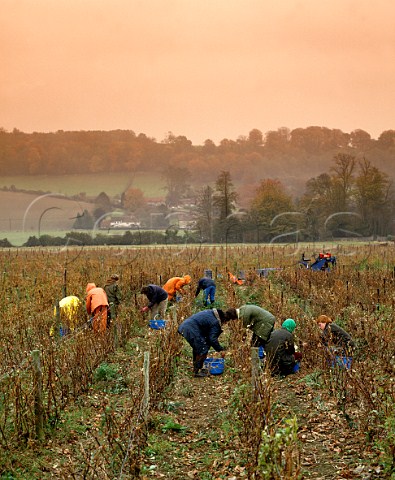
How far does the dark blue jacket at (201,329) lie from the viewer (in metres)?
7.64

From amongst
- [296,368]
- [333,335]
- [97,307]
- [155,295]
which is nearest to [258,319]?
[296,368]

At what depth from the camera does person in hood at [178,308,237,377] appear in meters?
7.63

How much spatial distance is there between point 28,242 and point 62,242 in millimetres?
2883

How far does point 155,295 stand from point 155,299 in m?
0.10

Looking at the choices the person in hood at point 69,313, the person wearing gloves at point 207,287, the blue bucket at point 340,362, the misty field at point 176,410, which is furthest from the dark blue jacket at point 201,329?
the person wearing gloves at point 207,287

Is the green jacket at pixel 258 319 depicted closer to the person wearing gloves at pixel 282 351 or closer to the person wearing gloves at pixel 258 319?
the person wearing gloves at pixel 258 319

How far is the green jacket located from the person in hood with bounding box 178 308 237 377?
37 centimetres

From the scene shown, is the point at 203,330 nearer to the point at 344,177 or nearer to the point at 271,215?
the point at 271,215

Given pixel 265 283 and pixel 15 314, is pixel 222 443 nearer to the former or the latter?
pixel 15 314

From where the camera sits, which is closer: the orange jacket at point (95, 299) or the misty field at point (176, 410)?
the misty field at point (176, 410)

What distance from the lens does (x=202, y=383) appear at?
754 cm

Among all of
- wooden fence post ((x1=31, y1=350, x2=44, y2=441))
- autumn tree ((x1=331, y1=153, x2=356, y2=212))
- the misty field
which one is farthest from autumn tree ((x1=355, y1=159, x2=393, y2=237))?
wooden fence post ((x1=31, y1=350, x2=44, y2=441))

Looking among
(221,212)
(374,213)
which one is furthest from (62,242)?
(374,213)

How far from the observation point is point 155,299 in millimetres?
10750
